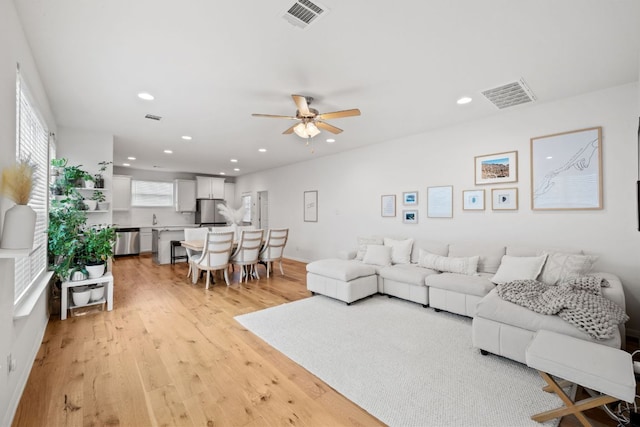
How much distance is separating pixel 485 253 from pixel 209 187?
28.1 feet

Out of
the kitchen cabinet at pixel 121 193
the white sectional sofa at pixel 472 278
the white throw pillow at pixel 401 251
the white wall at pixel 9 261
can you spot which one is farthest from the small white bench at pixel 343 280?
the kitchen cabinet at pixel 121 193

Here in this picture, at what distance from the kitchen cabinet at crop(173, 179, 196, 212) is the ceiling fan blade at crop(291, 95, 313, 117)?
24.2 feet

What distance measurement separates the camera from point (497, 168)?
3.94m

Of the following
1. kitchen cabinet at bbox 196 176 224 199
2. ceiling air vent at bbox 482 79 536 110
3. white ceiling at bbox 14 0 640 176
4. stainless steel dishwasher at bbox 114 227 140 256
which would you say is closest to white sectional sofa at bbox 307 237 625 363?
ceiling air vent at bbox 482 79 536 110

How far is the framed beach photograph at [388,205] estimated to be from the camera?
5.21 m

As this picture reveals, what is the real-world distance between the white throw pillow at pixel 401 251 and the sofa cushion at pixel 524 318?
188cm

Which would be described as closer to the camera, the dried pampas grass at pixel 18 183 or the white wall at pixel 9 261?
the dried pampas grass at pixel 18 183

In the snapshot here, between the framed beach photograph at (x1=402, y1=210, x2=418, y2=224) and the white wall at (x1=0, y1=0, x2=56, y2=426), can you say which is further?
the framed beach photograph at (x1=402, y1=210, x2=418, y2=224)

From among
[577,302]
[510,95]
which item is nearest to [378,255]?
[577,302]

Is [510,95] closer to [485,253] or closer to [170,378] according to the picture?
[485,253]

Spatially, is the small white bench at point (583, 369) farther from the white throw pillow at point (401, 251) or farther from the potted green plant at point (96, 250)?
the potted green plant at point (96, 250)

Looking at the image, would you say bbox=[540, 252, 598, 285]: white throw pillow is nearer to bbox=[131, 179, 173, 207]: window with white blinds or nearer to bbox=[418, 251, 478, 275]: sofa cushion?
bbox=[418, 251, 478, 275]: sofa cushion

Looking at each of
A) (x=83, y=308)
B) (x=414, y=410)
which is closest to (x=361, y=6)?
(x=414, y=410)

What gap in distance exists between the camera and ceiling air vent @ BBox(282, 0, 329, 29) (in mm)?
1855
